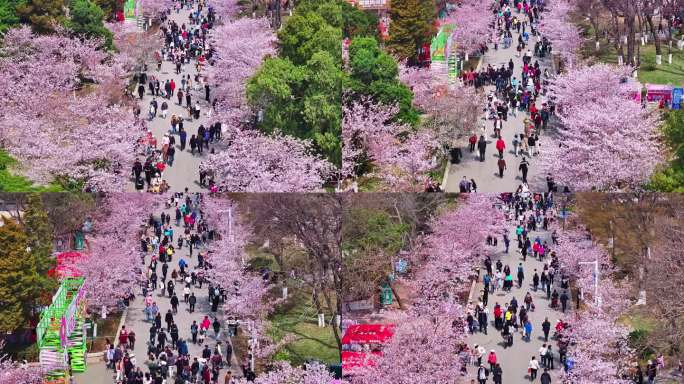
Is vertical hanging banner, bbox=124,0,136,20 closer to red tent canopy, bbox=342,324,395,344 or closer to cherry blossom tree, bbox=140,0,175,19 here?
cherry blossom tree, bbox=140,0,175,19

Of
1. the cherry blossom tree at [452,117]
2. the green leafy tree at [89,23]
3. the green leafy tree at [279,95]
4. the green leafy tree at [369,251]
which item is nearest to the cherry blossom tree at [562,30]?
the cherry blossom tree at [452,117]

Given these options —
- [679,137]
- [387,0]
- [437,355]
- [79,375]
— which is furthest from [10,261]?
[387,0]

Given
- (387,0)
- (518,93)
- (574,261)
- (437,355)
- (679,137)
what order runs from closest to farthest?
(437,355)
(574,261)
(679,137)
(518,93)
(387,0)

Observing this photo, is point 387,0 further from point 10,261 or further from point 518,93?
point 10,261

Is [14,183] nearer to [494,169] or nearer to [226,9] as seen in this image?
[494,169]

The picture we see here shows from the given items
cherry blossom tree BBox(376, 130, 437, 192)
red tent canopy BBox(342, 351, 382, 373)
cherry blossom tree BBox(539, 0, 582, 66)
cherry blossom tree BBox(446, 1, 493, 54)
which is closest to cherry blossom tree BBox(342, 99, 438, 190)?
cherry blossom tree BBox(376, 130, 437, 192)

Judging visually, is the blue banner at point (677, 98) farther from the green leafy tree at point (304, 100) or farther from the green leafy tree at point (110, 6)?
the green leafy tree at point (110, 6)
